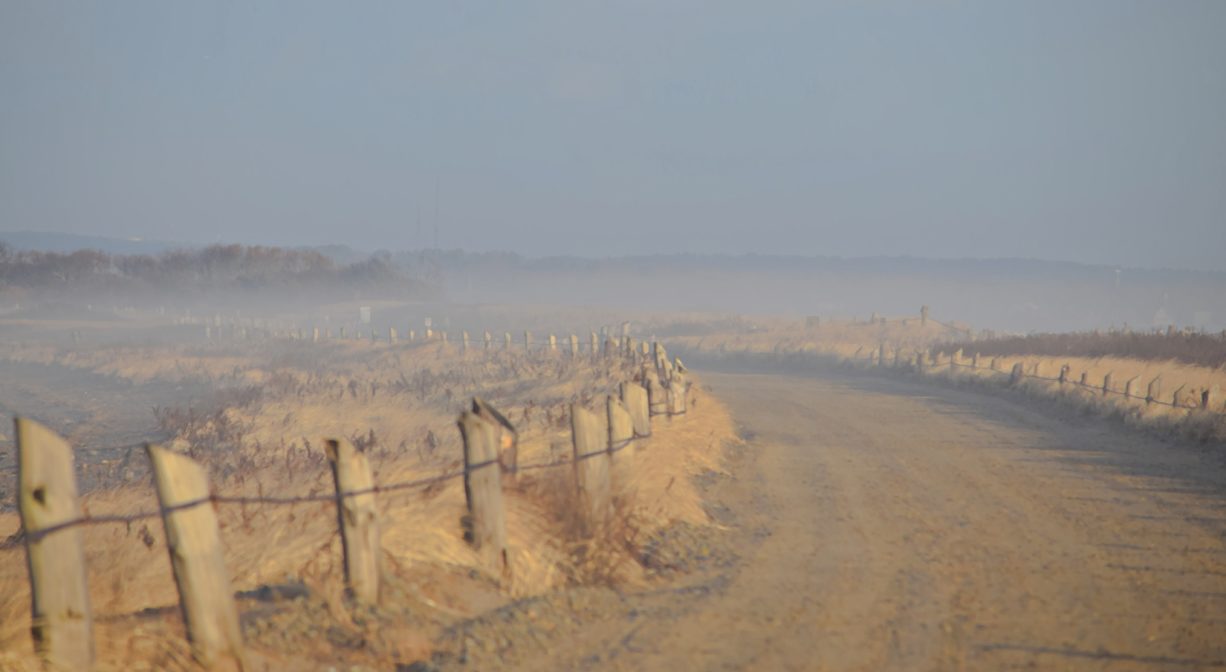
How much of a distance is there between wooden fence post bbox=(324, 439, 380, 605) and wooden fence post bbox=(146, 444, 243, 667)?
0.92m

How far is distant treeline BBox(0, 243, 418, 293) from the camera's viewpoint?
84.4 metres

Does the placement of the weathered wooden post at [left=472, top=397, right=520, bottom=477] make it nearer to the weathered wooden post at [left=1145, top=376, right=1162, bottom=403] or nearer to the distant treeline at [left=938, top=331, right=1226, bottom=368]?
the weathered wooden post at [left=1145, top=376, right=1162, bottom=403]

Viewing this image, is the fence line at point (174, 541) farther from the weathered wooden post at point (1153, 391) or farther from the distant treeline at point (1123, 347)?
the distant treeline at point (1123, 347)

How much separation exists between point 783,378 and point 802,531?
22.1 meters

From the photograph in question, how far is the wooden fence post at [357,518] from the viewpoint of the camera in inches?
227

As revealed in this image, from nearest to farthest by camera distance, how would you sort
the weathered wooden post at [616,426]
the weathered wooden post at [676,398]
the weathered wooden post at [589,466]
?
the weathered wooden post at [589,466] → the weathered wooden post at [616,426] → the weathered wooden post at [676,398]

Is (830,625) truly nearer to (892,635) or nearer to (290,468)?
(892,635)

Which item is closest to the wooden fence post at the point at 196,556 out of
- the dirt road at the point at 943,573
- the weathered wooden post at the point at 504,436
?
the dirt road at the point at 943,573

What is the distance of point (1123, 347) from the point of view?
30.6 meters

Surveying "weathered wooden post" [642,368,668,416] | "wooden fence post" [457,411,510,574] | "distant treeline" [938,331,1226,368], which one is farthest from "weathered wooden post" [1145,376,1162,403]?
"wooden fence post" [457,411,510,574]

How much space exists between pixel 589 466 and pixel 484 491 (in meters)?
1.48

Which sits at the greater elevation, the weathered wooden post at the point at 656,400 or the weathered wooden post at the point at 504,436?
the weathered wooden post at the point at 504,436

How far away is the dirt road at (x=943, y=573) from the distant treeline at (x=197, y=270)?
289ft

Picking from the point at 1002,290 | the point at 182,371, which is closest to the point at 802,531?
the point at 182,371
